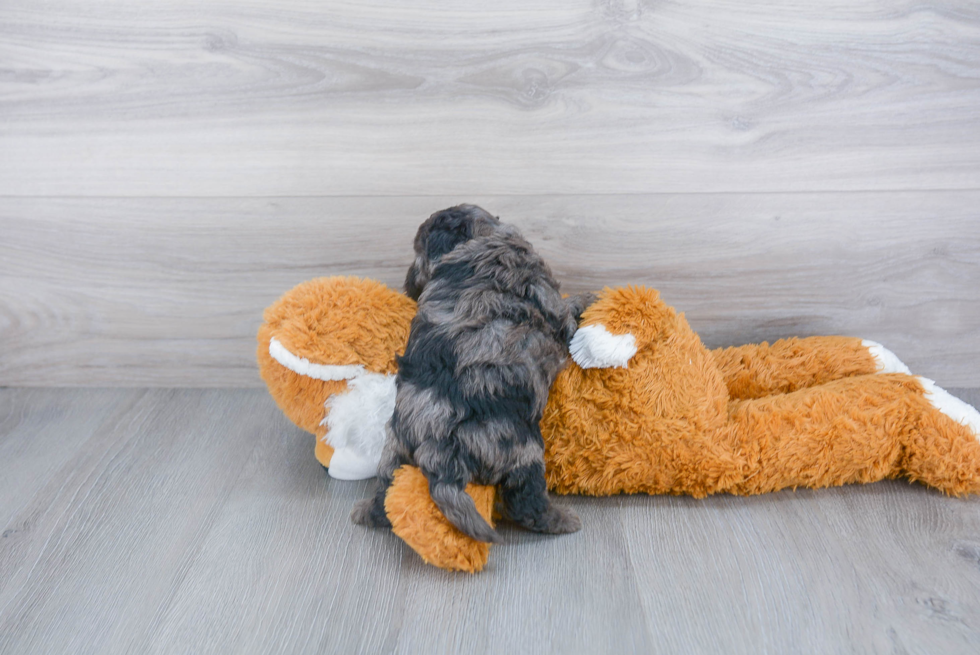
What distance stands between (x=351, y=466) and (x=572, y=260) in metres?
0.49

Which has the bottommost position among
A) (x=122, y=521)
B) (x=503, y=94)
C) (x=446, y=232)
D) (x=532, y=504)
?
(x=122, y=521)

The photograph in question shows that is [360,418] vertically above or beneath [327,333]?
beneath

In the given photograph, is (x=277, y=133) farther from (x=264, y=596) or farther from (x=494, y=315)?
(x=264, y=596)

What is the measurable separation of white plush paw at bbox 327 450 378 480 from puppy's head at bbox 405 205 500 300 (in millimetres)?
272

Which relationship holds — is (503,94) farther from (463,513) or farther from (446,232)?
(463,513)

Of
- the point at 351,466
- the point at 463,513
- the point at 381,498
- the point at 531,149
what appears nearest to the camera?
the point at 463,513

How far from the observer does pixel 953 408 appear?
0.96 m

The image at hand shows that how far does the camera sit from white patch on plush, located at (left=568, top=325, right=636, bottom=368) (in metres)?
0.89

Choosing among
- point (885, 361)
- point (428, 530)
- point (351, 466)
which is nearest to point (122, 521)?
point (351, 466)

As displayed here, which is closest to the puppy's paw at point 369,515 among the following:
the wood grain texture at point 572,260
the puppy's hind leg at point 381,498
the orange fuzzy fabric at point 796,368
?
the puppy's hind leg at point 381,498

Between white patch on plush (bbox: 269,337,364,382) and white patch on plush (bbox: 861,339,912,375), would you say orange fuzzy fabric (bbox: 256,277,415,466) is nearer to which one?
white patch on plush (bbox: 269,337,364,382)

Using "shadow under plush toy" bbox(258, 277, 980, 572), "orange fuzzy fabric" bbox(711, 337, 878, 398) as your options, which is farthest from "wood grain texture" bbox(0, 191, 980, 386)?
"shadow under plush toy" bbox(258, 277, 980, 572)

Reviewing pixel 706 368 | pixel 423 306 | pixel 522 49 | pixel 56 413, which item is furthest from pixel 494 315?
pixel 56 413

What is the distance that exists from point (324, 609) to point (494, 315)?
1.26 ft
